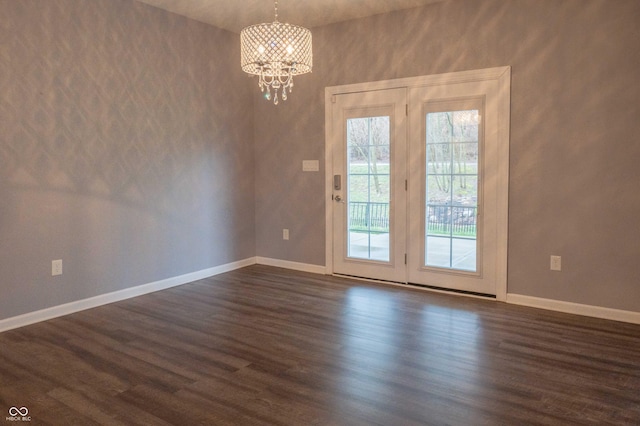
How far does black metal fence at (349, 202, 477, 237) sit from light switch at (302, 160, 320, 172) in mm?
576

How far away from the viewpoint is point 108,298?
4.31 metres

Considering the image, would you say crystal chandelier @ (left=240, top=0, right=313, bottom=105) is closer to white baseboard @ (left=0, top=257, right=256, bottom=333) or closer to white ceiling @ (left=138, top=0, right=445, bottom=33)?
white ceiling @ (left=138, top=0, right=445, bottom=33)

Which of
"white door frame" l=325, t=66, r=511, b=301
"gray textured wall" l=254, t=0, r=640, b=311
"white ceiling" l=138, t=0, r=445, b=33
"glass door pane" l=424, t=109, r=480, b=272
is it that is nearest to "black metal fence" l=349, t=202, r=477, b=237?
"glass door pane" l=424, t=109, r=480, b=272

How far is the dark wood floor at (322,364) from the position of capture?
2402 mm

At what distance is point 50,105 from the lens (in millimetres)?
3818

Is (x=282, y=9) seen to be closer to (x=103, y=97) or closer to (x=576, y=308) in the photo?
(x=103, y=97)

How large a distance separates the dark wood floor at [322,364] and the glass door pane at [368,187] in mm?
811

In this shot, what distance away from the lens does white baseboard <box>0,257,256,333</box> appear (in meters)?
3.71

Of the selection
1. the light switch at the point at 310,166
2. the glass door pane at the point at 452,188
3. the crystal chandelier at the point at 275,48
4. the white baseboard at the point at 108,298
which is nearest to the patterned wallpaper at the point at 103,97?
the white baseboard at the point at 108,298

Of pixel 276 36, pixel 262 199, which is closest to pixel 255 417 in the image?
pixel 276 36

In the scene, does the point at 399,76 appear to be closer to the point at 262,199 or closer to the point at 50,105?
the point at 262,199

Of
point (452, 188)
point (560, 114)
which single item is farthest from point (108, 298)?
point (560, 114)

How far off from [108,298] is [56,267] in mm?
558

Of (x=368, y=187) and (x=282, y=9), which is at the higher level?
(x=282, y=9)
